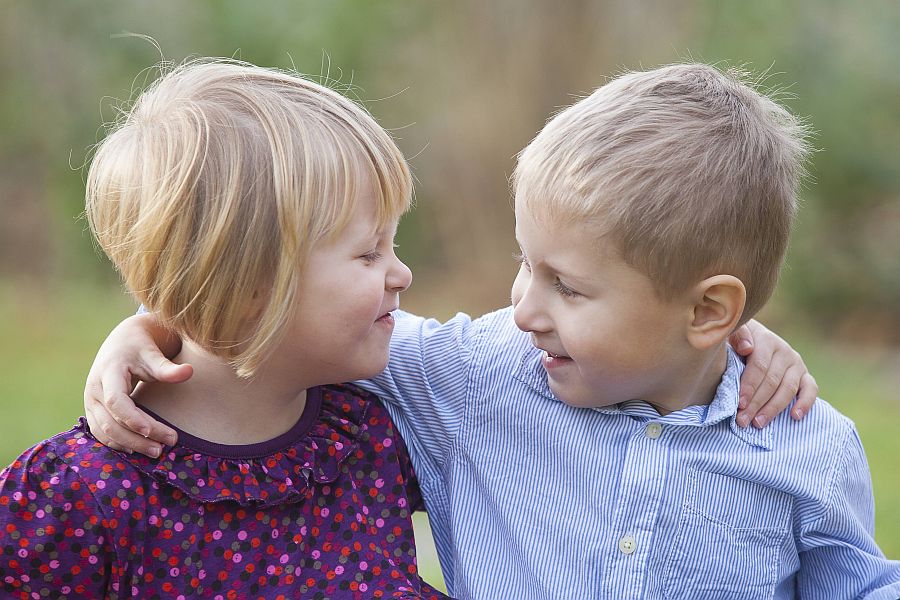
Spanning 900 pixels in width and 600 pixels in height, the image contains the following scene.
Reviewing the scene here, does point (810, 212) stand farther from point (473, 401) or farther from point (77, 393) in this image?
point (473, 401)

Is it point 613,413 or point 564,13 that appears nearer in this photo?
point 613,413

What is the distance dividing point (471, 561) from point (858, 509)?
2.46ft

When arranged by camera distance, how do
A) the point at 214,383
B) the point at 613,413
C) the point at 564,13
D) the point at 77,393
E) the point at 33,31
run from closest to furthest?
the point at 214,383 → the point at 613,413 → the point at 77,393 → the point at 564,13 → the point at 33,31

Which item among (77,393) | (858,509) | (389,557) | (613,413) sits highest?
(77,393)

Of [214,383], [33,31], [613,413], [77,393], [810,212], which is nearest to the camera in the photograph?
[214,383]

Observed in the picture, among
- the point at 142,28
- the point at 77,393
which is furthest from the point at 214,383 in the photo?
the point at 142,28

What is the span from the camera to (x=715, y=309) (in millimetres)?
1920

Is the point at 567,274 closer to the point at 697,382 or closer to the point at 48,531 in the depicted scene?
the point at 697,382

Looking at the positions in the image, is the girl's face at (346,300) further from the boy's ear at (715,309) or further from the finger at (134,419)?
the boy's ear at (715,309)

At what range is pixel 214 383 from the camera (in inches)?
75.0

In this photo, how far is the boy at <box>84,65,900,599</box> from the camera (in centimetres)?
186

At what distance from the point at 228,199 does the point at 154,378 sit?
35 centimetres

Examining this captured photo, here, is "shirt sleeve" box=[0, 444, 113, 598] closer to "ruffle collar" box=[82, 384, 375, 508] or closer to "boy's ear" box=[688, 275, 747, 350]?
"ruffle collar" box=[82, 384, 375, 508]

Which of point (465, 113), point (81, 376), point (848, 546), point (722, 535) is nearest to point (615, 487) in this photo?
point (722, 535)
